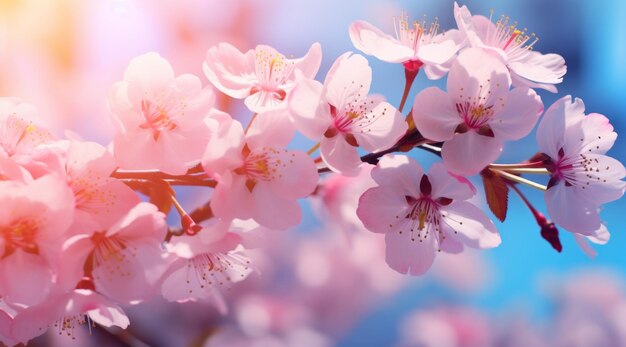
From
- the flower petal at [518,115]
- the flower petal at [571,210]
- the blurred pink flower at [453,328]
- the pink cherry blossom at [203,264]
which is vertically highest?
the flower petal at [518,115]

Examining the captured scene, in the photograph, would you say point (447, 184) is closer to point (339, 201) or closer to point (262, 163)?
point (262, 163)

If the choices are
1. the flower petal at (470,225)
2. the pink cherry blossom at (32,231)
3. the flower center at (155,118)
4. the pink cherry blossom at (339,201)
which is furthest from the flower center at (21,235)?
the pink cherry blossom at (339,201)

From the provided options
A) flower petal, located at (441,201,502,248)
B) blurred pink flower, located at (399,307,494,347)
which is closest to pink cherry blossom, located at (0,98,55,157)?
flower petal, located at (441,201,502,248)

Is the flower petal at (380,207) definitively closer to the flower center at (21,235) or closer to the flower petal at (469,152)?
the flower petal at (469,152)

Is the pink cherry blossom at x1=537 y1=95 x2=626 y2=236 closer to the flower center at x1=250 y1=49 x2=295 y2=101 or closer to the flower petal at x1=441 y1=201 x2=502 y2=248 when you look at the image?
the flower petal at x1=441 y1=201 x2=502 y2=248

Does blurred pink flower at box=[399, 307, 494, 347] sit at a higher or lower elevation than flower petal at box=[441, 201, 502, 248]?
lower

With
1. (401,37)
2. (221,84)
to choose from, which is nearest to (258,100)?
(221,84)

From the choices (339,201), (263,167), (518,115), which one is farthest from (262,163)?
(339,201)
